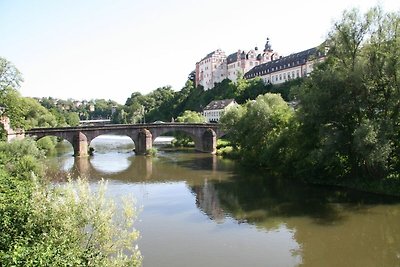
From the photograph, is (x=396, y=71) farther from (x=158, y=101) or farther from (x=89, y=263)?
(x=158, y=101)

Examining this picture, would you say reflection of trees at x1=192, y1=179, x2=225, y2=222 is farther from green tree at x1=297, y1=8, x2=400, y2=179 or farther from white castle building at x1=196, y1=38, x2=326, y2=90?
white castle building at x1=196, y1=38, x2=326, y2=90

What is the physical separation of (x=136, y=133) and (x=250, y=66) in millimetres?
66360

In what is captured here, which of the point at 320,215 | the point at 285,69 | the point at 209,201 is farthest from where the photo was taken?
the point at 285,69

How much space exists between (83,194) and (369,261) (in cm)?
1301

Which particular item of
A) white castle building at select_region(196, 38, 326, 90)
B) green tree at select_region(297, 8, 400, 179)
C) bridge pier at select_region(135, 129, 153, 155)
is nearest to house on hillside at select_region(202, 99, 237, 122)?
white castle building at select_region(196, 38, 326, 90)

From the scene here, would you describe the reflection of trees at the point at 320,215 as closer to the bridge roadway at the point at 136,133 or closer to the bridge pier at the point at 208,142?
the bridge roadway at the point at 136,133

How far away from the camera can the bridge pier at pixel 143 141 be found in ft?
205

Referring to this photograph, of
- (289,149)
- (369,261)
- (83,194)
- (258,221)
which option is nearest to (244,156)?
(289,149)

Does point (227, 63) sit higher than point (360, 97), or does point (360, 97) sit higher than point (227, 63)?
point (227, 63)

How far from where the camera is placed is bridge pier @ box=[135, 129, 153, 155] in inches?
2461

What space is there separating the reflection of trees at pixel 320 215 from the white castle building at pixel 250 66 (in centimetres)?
6829

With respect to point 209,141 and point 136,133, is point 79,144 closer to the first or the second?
point 136,133

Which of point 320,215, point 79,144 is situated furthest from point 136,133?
point 320,215

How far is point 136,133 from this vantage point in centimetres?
6369
